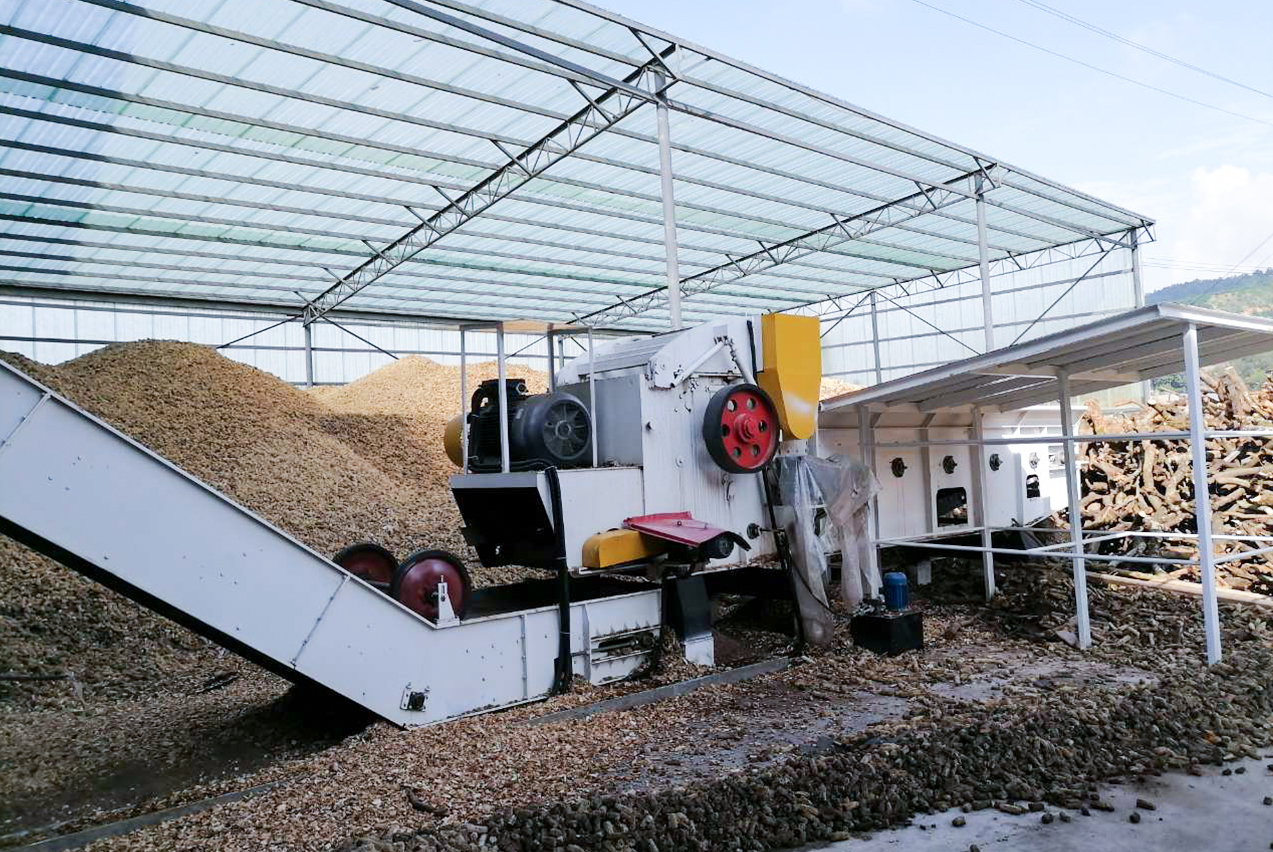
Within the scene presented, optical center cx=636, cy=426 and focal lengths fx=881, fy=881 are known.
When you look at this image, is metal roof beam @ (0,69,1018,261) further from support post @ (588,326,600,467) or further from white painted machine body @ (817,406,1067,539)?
support post @ (588,326,600,467)

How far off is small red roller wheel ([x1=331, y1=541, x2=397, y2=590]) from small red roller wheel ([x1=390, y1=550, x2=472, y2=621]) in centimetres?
70

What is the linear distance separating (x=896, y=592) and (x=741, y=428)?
1.93m

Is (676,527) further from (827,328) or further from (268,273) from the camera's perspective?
(827,328)

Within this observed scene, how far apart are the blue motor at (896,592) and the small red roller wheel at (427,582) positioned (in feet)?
11.1

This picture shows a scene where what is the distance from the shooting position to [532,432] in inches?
240

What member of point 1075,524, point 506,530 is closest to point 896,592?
point 1075,524

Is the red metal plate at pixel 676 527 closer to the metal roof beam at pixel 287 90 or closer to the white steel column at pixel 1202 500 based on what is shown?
the white steel column at pixel 1202 500

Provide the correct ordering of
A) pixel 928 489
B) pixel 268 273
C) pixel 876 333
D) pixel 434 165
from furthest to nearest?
pixel 876 333 < pixel 268 273 < pixel 434 165 < pixel 928 489

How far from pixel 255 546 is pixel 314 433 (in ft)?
31.1

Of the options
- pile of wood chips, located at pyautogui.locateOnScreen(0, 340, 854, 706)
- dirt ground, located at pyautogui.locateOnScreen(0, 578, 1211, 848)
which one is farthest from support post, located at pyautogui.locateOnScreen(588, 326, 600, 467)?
pile of wood chips, located at pyautogui.locateOnScreen(0, 340, 854, 706)

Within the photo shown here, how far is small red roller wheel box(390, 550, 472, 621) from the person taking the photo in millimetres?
5605

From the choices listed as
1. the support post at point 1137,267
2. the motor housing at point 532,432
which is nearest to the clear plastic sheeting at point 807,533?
the motor housing at point 532,432

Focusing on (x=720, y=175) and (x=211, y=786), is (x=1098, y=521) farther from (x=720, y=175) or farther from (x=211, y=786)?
(x=211, y=786)

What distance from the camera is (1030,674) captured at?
20.3ft
